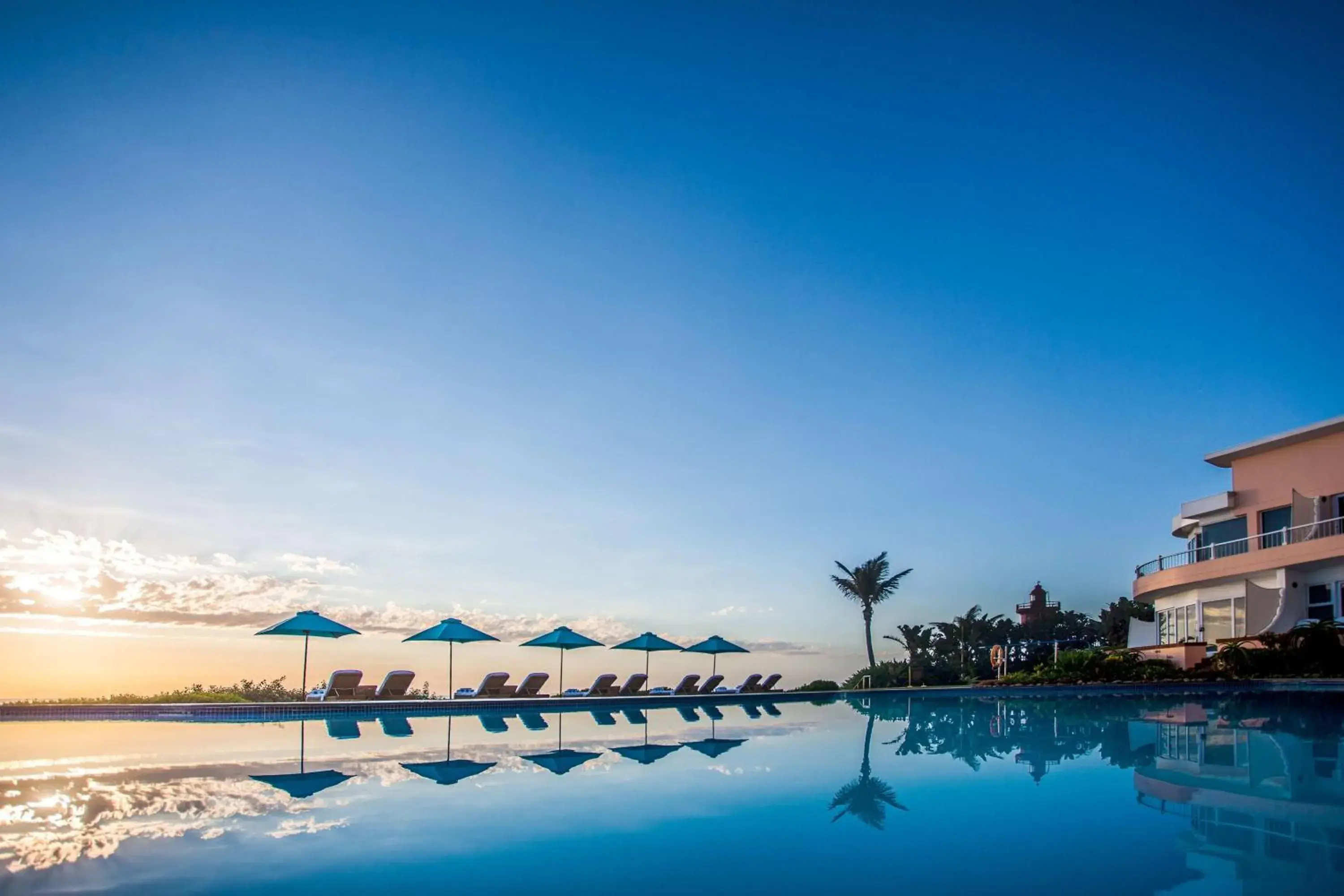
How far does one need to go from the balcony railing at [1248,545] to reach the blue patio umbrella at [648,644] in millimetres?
14935

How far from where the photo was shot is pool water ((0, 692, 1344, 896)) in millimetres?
5941

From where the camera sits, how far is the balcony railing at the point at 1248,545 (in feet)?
76.6

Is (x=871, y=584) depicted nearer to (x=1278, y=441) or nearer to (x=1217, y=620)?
(x=1217, y=620)

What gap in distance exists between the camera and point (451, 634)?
2019 centimetres

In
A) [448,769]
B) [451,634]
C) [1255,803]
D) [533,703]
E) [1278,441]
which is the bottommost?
[533,703]

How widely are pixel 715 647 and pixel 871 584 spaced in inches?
547

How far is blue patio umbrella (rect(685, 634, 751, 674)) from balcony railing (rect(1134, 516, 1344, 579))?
13156 millimetres

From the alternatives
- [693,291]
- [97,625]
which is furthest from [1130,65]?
[97,625]

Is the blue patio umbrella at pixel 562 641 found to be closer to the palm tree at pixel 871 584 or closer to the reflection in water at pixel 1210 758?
the reflection in water at pixel 1210 758

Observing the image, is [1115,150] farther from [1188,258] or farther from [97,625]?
[97,625]

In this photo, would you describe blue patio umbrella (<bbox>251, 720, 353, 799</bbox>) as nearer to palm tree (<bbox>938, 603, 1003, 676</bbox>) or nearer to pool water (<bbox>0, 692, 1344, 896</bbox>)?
pool water (<bbox>0, 692, 1344, 896</bbox>)

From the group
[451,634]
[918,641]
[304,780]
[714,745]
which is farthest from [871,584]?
[304,780]

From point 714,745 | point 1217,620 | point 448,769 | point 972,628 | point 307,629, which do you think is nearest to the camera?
point 448,769

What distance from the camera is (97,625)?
62.0 ft
